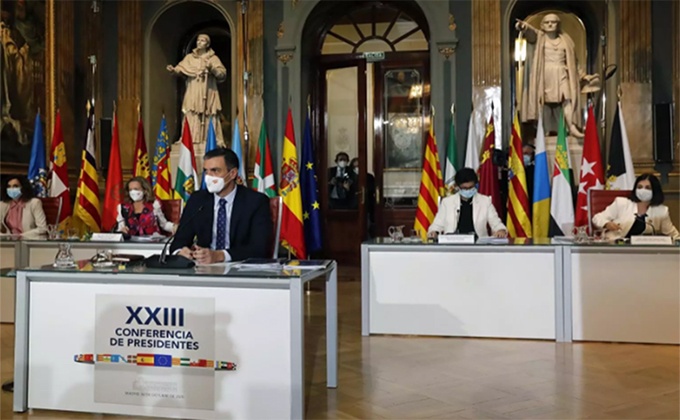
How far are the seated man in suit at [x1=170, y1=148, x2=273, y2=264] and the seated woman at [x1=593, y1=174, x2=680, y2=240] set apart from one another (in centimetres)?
256

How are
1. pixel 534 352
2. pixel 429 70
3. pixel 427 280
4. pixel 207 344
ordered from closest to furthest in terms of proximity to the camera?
pixel 207 344 < pixel 534 352 < pixel 427 280 < pixel 429 70

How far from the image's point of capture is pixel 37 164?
22.8 ft

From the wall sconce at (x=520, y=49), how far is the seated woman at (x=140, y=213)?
456 cm

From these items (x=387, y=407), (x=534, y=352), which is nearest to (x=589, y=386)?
(x=534, y=352)

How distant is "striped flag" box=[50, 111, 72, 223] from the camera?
699cm

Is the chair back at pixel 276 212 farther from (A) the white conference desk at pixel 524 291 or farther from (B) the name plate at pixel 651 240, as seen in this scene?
(B) the name plate at pixel 651 240

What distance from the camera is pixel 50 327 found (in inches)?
113

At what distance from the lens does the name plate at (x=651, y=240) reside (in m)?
4.11

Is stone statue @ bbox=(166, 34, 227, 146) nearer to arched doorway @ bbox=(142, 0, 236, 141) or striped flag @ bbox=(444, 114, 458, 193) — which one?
arched doorway @ bbox=(142, 0, 236, 141)

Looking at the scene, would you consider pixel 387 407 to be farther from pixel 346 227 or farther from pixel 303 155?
pixel 346 227

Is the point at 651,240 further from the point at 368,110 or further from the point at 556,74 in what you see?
the point at 368,110

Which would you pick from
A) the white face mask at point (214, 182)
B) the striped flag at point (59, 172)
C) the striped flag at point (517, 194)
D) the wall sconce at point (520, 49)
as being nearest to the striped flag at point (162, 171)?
the striped flag at point (59, 172)

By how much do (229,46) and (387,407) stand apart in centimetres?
698

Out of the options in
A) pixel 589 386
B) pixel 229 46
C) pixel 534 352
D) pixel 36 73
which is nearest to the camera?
pixel 589 386
